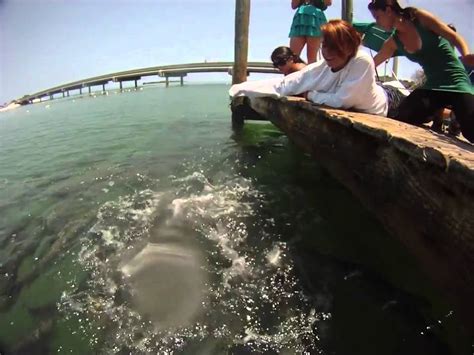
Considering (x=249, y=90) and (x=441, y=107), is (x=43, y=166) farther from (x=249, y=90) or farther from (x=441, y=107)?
(x=441, y=107)

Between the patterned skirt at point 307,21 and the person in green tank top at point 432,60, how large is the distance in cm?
255

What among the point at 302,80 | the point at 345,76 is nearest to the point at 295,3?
the point at 302,80

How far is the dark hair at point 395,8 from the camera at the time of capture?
137 inches

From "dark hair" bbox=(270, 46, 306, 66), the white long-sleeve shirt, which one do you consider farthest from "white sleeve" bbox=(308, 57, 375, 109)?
"dark hair" bbox=(270, 46, 306, 66)

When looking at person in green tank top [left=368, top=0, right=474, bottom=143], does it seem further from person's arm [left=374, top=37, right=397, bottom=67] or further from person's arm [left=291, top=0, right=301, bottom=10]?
person's arm [left=291, top=0, right=301, bottom=10]

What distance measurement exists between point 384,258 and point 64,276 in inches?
106

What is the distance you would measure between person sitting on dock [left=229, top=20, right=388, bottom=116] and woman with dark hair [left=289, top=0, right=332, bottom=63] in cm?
231

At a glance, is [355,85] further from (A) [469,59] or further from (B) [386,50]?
(B) [386,50]

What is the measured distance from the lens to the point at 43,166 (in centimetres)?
675

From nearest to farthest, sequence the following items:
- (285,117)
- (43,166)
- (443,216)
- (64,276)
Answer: (443,216) < (64,276) < (285,117) < (43,166)

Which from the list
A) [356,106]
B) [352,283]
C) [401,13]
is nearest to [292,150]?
[356,106]

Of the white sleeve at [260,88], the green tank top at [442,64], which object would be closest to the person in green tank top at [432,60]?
the green tank top at [442,64]

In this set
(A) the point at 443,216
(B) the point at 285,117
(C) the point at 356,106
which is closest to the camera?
(A) the point at 443,216

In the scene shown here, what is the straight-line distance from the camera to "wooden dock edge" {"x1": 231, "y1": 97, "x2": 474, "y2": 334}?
72.1 inches
